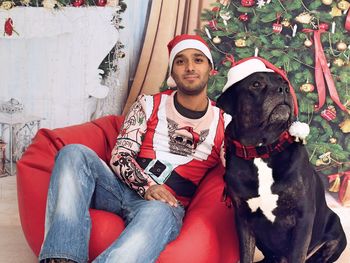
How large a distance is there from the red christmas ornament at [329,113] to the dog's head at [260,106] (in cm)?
159

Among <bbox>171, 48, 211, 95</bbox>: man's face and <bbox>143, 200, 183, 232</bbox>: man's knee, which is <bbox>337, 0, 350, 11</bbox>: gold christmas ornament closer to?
<bbox>171, 48, 211, 95</bbox>: man's face

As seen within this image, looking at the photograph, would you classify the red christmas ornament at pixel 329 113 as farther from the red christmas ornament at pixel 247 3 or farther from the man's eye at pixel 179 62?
the man's eye at pixel 179 62

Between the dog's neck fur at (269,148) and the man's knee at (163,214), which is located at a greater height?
the dog's neck fur at (269,148)

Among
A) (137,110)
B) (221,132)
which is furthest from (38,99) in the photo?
(221,132)

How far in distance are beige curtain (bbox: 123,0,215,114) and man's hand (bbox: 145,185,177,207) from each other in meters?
1.61

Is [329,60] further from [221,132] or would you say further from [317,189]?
[317,189]

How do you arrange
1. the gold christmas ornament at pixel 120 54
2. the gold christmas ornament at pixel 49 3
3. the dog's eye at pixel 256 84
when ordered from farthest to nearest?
the gold christmas ornament at pixel 120 54, the gold christmas ornament at pixel 49 3, the dog's eye at pixel 256 84

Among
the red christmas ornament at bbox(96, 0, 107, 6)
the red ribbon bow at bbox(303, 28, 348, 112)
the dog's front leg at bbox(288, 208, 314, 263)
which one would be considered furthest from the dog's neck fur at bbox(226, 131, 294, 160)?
the red christmas ornament at bbox(96, 0, 107, 6)

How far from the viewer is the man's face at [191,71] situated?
7.92 feet

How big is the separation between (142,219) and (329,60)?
207cm

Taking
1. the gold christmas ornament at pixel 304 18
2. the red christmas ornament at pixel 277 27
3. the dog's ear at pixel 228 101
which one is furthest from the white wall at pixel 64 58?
the dog's ear at pixel 228 101

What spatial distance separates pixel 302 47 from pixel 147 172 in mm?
1619

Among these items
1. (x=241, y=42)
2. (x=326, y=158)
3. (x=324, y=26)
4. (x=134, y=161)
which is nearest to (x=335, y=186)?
(x=326, y=158)

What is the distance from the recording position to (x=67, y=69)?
3697 millimetres
